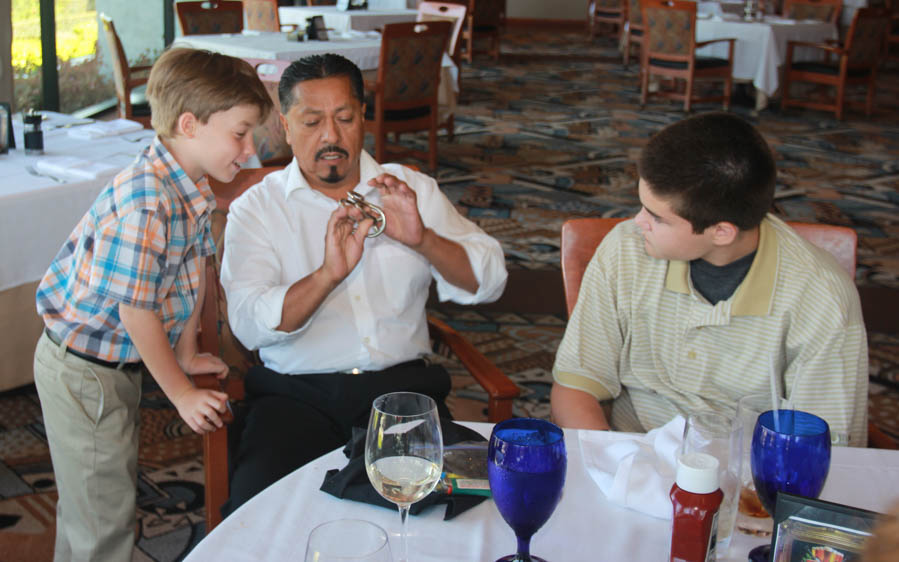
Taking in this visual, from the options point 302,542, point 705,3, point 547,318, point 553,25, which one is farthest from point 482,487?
point 553,25

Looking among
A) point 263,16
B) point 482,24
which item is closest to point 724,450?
point 263,16

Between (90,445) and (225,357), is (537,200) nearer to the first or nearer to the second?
(225,357)

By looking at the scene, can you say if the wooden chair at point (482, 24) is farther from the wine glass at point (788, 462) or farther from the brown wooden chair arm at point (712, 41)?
the wine glass at point (788, 462)

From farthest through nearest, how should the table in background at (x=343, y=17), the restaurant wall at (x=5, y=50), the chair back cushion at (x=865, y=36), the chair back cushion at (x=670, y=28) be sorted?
the chair back cushion at (x=865, y=36)
the chair back cushion at (x=670, y=28)
the table in background at (x=343, y=17)
the restaurant wall at (x=5, y=50)

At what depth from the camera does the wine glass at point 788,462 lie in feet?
3.48

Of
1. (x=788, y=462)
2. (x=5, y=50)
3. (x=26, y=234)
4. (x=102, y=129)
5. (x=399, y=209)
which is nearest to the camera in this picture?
(x=788, y=462)

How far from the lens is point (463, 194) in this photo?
5.68 meters

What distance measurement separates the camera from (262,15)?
7555 mm

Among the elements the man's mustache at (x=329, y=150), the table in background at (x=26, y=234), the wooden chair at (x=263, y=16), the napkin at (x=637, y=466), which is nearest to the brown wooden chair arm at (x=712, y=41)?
the wooden chair at (x=263, y=16)

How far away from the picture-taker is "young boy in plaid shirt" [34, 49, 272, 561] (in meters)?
1.70

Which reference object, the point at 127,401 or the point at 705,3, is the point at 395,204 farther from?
the point at 705,3

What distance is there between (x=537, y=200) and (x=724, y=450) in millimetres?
4608

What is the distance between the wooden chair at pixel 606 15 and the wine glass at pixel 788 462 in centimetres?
1301

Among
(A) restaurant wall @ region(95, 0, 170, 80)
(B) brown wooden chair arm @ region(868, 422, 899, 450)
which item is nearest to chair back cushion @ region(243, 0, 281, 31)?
(A) restaurant wall @ region(95, 0, 170, 80)
